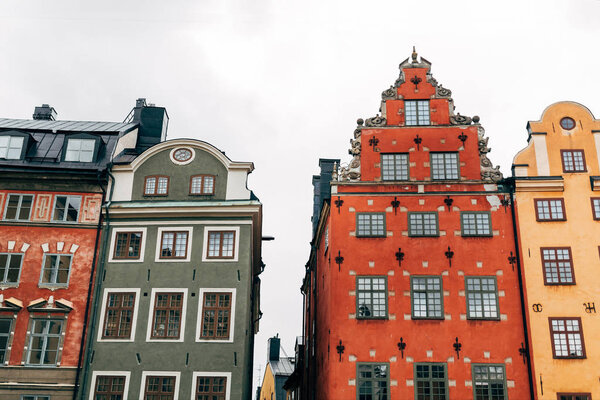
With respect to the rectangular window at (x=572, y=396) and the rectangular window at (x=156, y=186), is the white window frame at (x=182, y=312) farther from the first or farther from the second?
the rectangular window at (x=572, y=396)

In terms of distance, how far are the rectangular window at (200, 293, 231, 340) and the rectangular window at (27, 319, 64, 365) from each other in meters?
6.34

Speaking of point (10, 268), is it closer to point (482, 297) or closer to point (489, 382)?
point (482, 297)

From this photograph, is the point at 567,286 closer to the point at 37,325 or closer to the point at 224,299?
the point at 224,299

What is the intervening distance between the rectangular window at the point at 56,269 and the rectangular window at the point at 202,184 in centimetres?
→ 639

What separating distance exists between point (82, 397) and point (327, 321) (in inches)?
424

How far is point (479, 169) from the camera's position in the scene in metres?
27.0

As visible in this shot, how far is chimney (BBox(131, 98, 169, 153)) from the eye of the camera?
34.7 meters

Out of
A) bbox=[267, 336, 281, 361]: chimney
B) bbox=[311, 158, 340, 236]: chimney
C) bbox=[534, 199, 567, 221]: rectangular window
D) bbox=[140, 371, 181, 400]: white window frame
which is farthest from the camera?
bbox=[267, 336, 281, 361]: chimney

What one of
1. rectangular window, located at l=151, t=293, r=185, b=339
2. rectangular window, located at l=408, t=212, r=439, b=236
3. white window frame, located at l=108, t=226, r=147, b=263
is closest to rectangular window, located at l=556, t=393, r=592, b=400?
rectangular window, located at l=408, t=212, r=439, b=236

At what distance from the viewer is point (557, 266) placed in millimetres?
25234

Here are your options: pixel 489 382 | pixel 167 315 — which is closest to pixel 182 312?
pixel 167 315

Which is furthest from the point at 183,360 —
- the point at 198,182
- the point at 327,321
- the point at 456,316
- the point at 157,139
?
the point at 157,139

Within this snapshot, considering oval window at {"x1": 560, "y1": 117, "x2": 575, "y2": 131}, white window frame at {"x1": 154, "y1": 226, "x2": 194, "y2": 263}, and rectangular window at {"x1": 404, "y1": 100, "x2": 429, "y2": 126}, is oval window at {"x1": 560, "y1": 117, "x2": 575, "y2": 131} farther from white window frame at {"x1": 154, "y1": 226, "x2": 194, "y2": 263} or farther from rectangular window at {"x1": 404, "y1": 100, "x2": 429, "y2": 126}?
white window frame at {"x1": 154, "y1": 226, "x2": 194, "y2": 263}

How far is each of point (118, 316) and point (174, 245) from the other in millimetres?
3923
